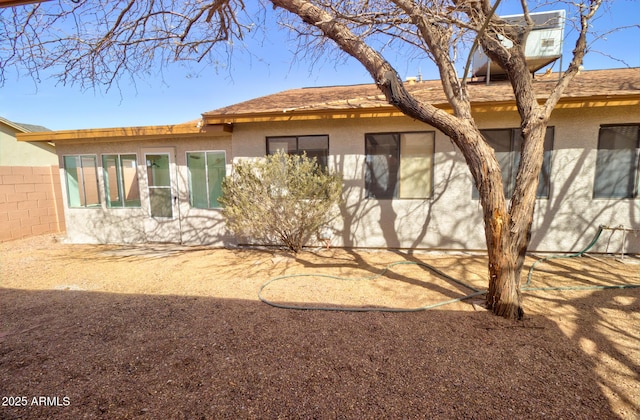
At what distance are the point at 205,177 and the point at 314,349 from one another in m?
5.55

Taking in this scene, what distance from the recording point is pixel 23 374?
2451 mm

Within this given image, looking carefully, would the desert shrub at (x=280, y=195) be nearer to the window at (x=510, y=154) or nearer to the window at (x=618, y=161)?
the window at (x=510, y=154)

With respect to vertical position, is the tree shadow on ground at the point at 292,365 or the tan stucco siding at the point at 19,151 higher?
the tan stucco siding at the point at 19,151

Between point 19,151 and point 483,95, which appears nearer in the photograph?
point 483,95

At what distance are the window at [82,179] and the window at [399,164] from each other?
22.7ft

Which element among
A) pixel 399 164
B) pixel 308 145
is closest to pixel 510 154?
pixel 399 164

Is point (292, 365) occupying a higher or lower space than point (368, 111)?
lower

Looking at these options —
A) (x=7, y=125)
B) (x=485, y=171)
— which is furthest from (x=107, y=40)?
(x=7, y=125)

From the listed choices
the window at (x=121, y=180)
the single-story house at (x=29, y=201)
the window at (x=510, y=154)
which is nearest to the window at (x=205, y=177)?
the window at (x=121, y=180)

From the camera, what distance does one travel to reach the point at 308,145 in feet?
21.6

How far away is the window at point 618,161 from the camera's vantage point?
5.62 m

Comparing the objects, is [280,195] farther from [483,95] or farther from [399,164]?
[483,95]

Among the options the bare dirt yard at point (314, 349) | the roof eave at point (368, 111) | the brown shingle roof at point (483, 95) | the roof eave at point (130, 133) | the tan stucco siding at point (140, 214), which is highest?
the brown shingle roof at point (483, 95)

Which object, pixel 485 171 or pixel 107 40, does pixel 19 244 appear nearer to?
pixel 107 40
